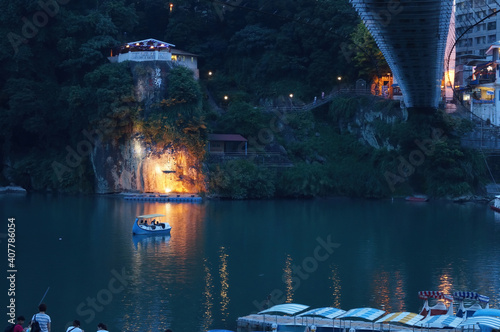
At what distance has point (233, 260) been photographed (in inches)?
1152

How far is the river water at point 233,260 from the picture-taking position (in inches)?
880

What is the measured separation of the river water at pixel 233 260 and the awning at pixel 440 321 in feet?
10.3

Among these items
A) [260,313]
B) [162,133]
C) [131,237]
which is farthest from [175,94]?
[260,313]

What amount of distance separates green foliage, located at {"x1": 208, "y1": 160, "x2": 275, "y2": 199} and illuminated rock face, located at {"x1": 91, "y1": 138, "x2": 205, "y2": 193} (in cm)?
→ 123

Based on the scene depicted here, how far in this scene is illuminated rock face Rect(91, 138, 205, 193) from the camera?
169 feet

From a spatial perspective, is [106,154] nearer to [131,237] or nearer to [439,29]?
[131,237]

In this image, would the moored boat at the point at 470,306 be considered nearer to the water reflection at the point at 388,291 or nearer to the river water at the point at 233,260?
the river water at the point at 233,260

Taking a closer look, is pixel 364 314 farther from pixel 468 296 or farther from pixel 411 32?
pixel 411 32

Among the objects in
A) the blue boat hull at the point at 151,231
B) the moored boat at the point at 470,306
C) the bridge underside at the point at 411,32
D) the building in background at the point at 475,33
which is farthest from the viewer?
the building in background at the point at 475,33

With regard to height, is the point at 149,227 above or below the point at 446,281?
above

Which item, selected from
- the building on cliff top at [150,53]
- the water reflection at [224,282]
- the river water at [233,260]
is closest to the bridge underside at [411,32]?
the river water at [233,260]

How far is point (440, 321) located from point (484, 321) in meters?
1.21

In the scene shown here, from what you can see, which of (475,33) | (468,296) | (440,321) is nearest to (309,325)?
(440,321)

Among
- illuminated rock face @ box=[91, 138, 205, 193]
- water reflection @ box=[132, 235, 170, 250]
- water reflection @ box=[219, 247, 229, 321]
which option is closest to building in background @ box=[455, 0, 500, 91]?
illuminated rock face @ box=[91, 138, 205, 193]
